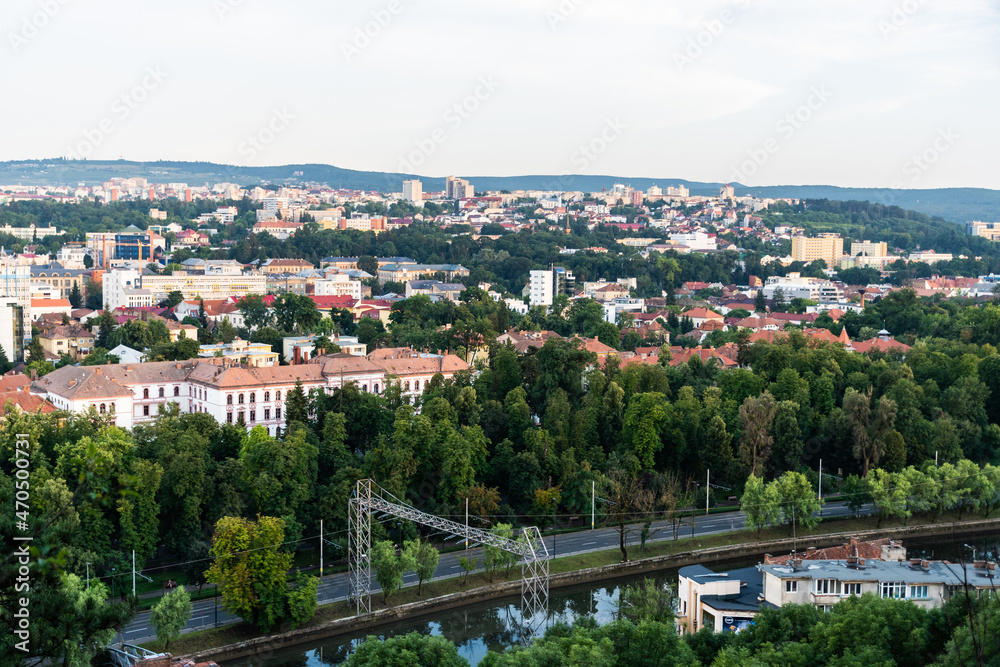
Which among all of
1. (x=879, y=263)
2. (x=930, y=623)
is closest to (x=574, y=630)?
(x=930, y=623)

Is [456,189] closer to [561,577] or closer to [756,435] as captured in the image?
[756,435]

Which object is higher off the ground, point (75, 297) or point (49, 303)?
point (49, 303)

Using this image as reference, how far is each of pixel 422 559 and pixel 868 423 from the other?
9.72 meters

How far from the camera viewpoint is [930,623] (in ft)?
30.5

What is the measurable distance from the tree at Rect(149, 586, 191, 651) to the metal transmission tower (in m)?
2.41

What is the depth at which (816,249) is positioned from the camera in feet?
226

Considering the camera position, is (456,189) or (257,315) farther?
(456,189)

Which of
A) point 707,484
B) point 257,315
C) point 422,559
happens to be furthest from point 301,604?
point 257,315

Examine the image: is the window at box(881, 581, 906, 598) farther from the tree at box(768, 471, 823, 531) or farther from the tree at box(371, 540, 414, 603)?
the tree at box(371, 540, 414, 603)

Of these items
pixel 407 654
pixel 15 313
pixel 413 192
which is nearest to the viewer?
pixel 407 654

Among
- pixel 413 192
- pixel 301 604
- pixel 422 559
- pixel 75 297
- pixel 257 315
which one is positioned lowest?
pixel 301 604

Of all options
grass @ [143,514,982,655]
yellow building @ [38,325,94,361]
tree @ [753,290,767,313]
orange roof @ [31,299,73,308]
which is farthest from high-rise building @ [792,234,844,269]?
grass @ [143,514,982,655]

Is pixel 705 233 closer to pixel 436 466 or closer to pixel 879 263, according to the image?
pixel 879 263

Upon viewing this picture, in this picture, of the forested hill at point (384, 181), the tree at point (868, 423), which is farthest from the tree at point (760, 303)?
the forested hill at point (384, 181)
